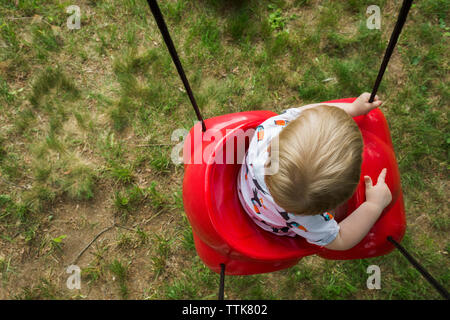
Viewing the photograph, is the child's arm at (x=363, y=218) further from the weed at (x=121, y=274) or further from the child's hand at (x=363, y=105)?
the weed at (x=121, y=274)

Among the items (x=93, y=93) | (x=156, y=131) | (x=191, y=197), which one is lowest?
(x=191, y=197)

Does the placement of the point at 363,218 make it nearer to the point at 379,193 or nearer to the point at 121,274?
the point at 379,193

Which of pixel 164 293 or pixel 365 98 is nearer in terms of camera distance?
pixel 365 98

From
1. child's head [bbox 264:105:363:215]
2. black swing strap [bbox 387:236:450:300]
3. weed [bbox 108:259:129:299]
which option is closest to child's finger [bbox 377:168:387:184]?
black swing strap [bbox 387:236:450:300]

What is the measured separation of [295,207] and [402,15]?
16.7 inches

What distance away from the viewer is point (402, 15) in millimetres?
642

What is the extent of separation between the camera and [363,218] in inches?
36.4

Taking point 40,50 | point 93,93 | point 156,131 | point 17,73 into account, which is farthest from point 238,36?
point 17,73

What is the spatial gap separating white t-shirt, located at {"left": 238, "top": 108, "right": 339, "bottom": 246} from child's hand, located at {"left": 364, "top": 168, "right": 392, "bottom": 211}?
0.14 meters

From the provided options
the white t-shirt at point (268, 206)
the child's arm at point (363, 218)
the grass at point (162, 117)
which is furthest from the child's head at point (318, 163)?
the grass at point (162, 117)

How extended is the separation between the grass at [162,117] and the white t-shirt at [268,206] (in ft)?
1.69

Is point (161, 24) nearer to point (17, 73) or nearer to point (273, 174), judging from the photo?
point (273, 174)

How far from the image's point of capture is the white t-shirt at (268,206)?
0.83 meters

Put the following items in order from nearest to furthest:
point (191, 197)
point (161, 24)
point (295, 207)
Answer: point (161, 24)
point (295, 207)
point (191, 197)
